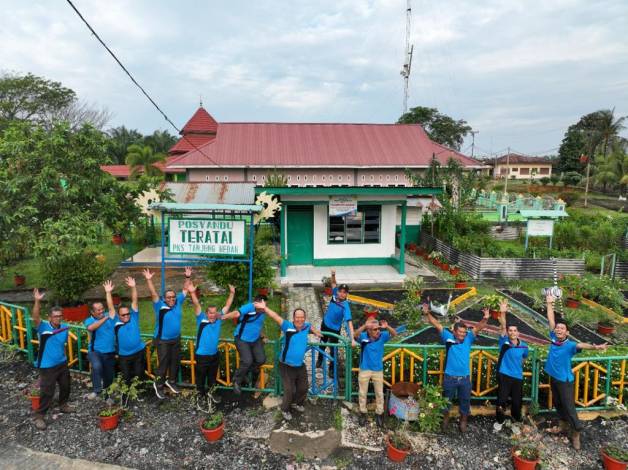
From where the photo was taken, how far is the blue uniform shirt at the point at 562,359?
510cm

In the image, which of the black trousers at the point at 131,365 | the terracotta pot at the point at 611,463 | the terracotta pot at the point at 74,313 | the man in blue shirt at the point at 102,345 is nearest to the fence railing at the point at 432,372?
the black trousers at the point at 131,365

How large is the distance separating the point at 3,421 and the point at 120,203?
6408mm

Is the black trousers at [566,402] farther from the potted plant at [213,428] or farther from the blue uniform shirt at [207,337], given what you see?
the blue uniform shirt at [207,337]

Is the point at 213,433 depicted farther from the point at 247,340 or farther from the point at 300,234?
the point at 300,234

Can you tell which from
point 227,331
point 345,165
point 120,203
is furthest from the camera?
point 345,165

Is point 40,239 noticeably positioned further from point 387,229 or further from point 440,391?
point 387,229

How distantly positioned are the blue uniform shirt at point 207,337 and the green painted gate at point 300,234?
29.5 ft

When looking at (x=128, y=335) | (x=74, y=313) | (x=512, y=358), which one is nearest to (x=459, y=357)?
(x=512, y=358)

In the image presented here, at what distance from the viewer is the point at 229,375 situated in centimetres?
610

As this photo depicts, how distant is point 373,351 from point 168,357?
3.07m

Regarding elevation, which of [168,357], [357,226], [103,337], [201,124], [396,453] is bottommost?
[396,453]

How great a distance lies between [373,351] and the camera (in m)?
5.39

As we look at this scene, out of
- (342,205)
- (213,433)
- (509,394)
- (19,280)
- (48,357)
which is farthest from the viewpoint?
(342,205)

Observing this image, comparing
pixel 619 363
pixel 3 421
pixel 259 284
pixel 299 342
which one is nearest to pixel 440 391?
pixel 299 342
